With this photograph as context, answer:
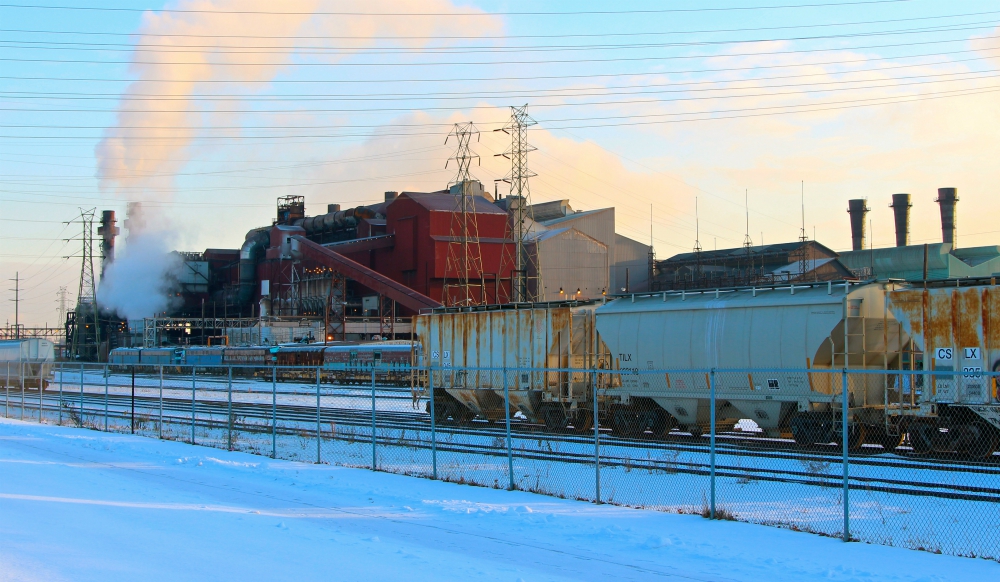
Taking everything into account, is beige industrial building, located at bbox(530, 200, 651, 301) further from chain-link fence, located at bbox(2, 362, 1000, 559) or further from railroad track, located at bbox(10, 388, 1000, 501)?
railroad track, located at bbox(10, 388, 1000, 501)

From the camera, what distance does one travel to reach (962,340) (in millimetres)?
18375

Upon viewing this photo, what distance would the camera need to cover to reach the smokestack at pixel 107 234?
118 m

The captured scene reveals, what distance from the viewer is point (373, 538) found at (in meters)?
11.4

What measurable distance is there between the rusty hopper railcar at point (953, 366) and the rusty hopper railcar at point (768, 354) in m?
0.85

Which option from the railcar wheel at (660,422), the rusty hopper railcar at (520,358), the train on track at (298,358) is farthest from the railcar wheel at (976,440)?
the train on track at (298,358)

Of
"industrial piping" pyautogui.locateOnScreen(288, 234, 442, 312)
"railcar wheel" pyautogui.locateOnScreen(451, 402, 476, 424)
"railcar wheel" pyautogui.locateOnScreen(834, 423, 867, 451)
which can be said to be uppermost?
"industrial piping" pyautogui.locateOnScreen(288, 234, 442, 312)

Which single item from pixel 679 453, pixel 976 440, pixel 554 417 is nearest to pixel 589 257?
pixel 554 417

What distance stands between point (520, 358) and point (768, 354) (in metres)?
8.76

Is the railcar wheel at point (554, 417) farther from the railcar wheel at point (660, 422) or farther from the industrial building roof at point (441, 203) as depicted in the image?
the industrial building roof at point (441, 203)

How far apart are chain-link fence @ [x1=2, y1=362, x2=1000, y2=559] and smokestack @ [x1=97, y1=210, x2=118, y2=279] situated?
314ft

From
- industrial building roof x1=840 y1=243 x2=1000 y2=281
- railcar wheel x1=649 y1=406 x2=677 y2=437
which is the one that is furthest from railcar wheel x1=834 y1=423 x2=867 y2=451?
industrial building roof x1=840 y1=243 x2=1000 y2=281

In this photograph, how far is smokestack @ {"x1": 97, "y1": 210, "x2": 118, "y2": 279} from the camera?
11750cm

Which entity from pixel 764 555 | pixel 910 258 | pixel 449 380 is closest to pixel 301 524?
pixel 764 555

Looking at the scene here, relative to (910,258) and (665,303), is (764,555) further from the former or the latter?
(910,258)
